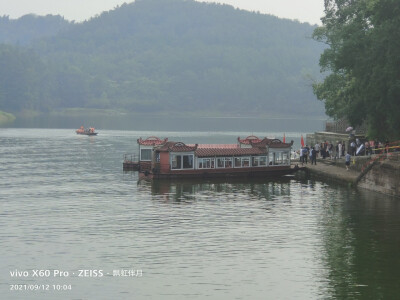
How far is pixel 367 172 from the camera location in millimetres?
68125

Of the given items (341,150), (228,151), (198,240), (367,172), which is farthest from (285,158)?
(198,240)

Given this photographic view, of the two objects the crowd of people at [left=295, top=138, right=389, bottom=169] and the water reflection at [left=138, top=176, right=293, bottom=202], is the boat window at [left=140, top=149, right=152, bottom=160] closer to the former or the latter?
the water reflection at [left=138, top=176, right=293, bottom=202]

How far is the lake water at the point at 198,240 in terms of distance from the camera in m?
36.6

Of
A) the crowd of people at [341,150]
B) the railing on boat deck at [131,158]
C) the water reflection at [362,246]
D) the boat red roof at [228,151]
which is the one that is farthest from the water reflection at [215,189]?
the railing on boat deck at [131,158]

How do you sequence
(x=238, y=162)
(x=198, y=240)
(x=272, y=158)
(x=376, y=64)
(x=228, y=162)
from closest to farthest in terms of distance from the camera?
1. (x=198, y=240)
2. (x=376, y=64)
3. (x=228, y=162)
4. (x=238, y=162)
5. (x=272, y=158)

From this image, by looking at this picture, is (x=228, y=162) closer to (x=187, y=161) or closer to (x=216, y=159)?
(x=216, y=159)

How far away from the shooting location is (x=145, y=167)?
8512cm

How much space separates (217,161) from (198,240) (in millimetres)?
33290

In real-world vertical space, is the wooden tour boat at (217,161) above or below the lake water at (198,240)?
above

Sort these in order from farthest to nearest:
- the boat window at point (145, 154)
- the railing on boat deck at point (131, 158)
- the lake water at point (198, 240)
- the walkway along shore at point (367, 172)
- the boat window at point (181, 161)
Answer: the railing on boat deck at point (131, 158) < the boat window at point (145, 154) < the boat window at point (181, 161) < the walkway along shore at point (367, 172) < the lake water at point (198, 240)

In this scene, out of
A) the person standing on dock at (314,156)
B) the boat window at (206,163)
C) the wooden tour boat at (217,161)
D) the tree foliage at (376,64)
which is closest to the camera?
the tree foliage at (376,64)

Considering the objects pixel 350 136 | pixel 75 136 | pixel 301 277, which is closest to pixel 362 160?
pixel 350 136

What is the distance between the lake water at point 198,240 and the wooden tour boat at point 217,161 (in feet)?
7.62

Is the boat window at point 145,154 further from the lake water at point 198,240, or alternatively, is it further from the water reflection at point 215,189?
the water reflection at point 215,189
